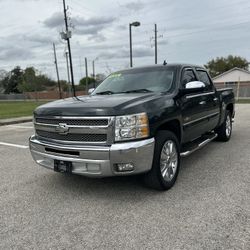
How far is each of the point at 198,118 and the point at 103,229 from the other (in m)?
2.93

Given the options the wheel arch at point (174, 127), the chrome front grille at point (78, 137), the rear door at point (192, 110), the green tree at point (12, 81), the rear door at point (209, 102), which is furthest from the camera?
the green tree at point (12, 81)

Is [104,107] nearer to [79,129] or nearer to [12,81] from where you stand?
[79,129]

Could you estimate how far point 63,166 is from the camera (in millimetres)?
3930

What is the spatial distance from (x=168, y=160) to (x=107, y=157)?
1.06 meters

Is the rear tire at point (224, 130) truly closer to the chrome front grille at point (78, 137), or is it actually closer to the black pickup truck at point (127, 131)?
the black pickup truck at point (127, 131)

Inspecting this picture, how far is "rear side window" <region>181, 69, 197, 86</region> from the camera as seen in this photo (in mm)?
5086

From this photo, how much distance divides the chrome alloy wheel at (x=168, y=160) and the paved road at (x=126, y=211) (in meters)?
0.23

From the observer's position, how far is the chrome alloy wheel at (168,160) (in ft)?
13.3

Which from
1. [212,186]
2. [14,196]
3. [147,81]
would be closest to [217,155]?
[212,186]

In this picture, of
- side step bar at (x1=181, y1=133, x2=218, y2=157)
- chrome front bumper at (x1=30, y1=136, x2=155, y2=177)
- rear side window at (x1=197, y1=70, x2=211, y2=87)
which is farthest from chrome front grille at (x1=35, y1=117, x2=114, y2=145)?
rear side window at (x1=197, y1=70, x2=211, y2=87)

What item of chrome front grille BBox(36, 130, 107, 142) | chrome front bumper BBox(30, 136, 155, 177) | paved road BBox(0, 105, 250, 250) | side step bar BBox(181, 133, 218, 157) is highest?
chrome front grille BBox(36, 130, 107, 142)

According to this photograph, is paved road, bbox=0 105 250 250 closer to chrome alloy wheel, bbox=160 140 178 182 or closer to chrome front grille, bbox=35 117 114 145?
chrome alloy wheel, bbox=160 140 178 182

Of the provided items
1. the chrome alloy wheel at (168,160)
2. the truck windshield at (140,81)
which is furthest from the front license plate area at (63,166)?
the truck windshield at (140,81)

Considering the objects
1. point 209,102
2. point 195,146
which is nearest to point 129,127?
point 195,146
